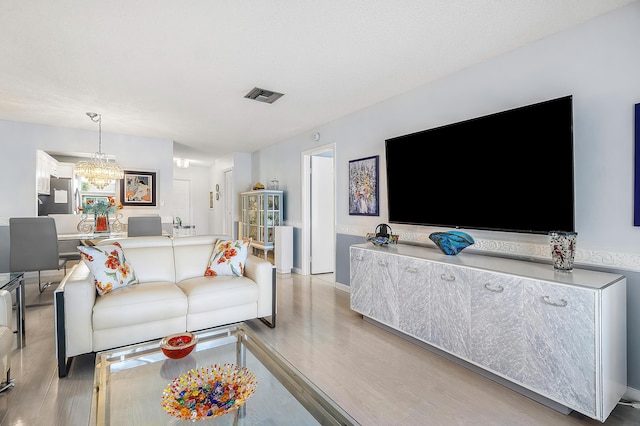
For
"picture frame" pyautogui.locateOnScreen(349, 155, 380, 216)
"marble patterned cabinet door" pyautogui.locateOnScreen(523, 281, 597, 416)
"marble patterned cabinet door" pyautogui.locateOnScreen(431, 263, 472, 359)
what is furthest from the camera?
"picture frame" pyautogui.locateOnScreen(349, 155, 380, 216)

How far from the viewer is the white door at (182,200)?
9062 mm

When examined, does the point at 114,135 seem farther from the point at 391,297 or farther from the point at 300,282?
the point at 391,297

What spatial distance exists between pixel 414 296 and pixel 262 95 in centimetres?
260

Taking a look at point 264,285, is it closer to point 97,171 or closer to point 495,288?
point 495,288

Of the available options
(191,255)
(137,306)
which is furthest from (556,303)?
(191,255)

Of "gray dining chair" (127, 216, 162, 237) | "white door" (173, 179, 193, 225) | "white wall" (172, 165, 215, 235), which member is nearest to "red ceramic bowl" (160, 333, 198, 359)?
"gray dining chair" (127, 216, 162, 237)

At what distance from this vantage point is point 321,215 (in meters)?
5.39

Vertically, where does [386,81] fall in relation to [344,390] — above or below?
above

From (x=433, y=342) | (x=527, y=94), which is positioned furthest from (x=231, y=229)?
(x=527, y=94)

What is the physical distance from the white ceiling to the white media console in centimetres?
166

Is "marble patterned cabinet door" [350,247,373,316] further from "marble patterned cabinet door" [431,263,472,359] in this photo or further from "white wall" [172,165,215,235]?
"white wall" [172,165,215,235]

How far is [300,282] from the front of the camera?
4.84 m

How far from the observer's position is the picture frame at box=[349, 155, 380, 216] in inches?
151

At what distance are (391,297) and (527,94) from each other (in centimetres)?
197
